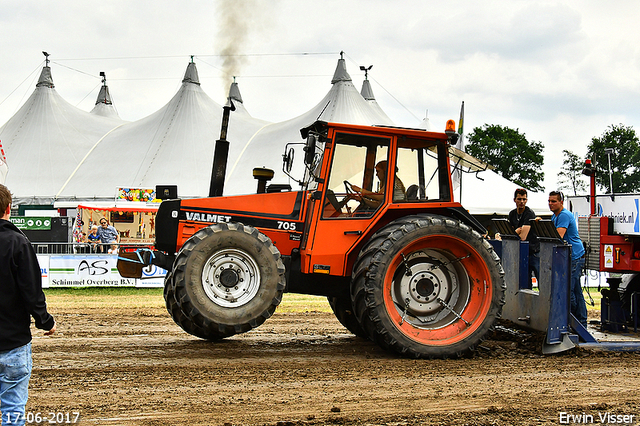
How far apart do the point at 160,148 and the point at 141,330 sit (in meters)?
17.7

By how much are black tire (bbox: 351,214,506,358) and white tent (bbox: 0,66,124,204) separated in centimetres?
2183

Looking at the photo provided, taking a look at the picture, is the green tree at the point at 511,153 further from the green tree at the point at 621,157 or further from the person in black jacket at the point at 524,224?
the person in black jacket at the point at 524,224

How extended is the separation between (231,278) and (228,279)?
3 cm

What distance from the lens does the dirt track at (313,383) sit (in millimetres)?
3826

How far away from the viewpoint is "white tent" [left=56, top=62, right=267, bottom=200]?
2316 centimetres

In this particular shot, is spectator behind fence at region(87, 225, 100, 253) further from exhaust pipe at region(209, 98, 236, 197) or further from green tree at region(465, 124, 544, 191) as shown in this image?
green tree at region(465, 124, 544, 191)

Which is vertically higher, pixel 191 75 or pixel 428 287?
pixel 191 75

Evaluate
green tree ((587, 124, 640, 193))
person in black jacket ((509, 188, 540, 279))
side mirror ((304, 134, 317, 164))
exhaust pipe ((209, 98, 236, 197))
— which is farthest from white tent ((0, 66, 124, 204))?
green tree ((587, 124, 640, 193))

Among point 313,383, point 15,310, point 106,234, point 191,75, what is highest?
point 191,75

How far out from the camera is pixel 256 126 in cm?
2630

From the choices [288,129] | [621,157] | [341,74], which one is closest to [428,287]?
[288,129]

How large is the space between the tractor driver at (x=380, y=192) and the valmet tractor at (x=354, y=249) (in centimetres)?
1

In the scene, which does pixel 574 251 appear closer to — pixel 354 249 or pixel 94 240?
pixel 354 249

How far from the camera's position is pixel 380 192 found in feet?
19.2
